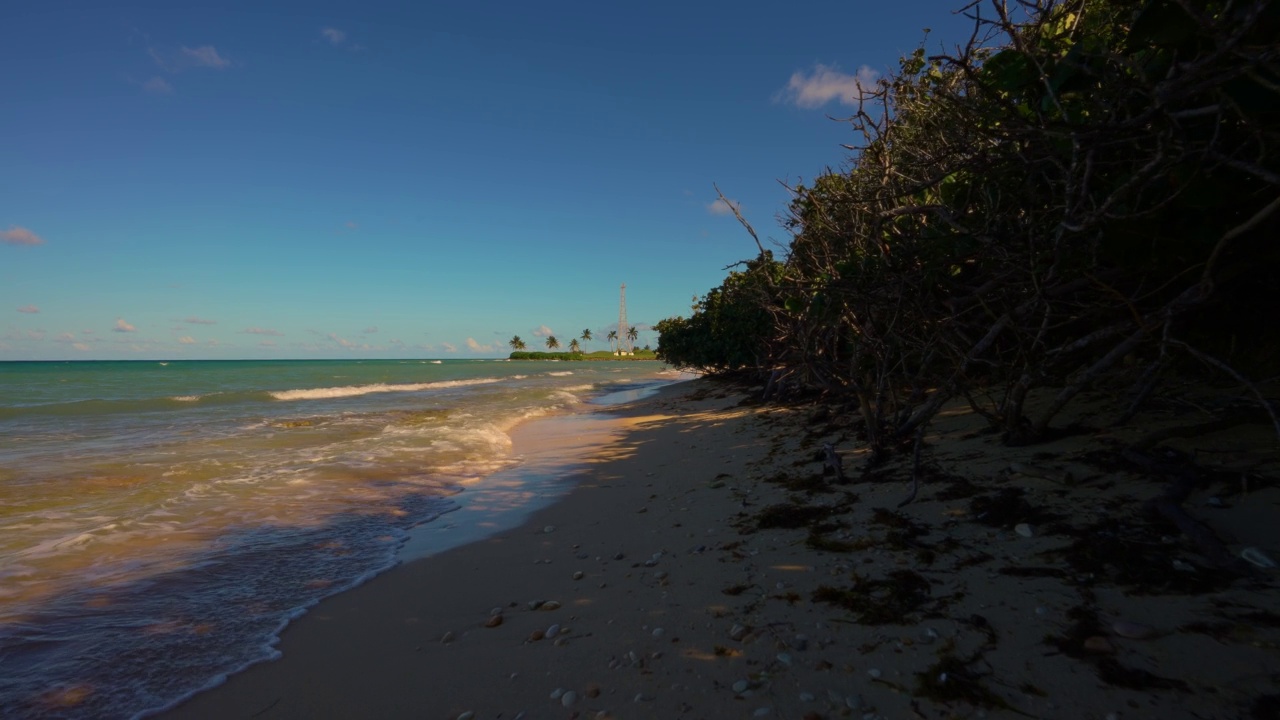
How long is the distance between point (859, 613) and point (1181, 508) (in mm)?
1873

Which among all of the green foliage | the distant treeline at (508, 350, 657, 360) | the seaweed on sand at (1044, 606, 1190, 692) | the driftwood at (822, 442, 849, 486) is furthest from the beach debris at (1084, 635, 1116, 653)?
the distant treeline at (508, 350, 657, 360)

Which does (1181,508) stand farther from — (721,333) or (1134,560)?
(721,333)

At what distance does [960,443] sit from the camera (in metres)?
5.45

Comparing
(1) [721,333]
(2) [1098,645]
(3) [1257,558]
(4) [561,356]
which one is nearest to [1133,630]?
(2) [1098,645]

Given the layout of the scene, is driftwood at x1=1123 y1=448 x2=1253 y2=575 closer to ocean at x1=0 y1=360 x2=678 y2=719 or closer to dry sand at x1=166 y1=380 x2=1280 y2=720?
dry sand at x1=166 y1=380 x2=1280 y2=720

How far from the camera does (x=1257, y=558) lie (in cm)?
261

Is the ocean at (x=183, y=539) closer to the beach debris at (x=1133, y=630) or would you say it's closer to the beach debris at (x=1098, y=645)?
the beach debris at (x=1098, y=645)

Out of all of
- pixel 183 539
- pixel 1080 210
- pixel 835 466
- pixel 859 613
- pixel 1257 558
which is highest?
pixel 1080 210

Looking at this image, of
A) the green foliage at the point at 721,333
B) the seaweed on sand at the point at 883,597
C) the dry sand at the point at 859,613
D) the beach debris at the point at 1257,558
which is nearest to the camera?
the dry sand at the point at 859,613

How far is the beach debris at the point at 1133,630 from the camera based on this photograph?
231 cm

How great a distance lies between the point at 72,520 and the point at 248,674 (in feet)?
17.5

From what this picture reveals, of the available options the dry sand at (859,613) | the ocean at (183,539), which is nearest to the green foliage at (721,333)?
the ocean at (183,539)

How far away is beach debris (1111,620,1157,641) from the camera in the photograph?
2314 millimetres

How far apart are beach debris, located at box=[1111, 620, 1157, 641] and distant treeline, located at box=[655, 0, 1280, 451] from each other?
117 centimetres
